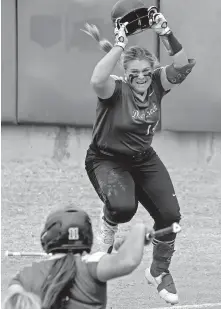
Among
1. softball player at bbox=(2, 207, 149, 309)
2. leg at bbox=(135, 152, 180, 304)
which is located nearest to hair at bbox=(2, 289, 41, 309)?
softball player at bbox=(2, 207, 149, 309)

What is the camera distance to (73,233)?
Answer: 4.07m

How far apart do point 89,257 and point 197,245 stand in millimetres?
5174

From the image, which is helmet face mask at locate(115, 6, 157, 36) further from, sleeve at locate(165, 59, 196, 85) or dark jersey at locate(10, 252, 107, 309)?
dark jersey at locate(10, 252, 107, 309)

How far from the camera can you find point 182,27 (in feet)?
38.4


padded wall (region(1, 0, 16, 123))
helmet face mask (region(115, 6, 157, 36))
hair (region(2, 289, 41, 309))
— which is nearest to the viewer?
hair (region(2, 289, 41, 309))

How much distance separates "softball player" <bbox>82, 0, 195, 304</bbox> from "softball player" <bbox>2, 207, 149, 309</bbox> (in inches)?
78.7

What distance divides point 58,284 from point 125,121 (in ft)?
7.56

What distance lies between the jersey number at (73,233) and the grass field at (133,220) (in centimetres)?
268

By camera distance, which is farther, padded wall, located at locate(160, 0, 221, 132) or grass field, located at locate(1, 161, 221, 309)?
padded wall, located at locate(160, 0, 221, 132)

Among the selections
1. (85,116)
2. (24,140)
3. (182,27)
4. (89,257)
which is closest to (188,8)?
(182,27)

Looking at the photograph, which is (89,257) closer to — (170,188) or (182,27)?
(170,188)

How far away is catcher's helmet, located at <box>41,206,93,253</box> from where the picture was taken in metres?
4.07

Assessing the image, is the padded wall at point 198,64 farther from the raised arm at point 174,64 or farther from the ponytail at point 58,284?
the ponytail at point 58,284

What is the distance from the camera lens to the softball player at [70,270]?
3.95 meters
